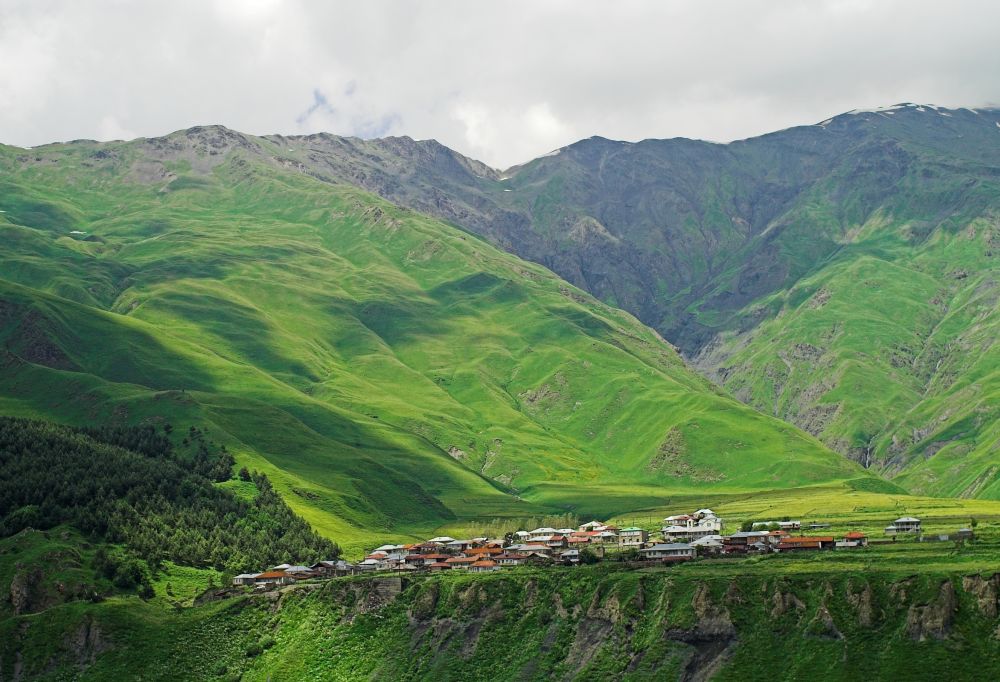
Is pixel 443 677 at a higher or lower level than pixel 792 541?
lower

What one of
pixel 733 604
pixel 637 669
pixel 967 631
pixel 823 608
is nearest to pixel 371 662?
pixel 637 669

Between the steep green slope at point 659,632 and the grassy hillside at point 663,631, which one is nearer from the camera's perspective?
the steep green slope at point 659,632

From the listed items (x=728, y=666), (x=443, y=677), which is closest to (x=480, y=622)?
(x=443, y=677)

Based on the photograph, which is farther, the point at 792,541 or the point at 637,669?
the point at 792,541

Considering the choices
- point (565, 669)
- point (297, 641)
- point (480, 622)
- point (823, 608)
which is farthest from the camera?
point (297, 641)

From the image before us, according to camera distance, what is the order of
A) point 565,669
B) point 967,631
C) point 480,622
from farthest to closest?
point 480,622, point 565,669, point 967,631

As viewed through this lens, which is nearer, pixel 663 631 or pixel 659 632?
pixel 663 631

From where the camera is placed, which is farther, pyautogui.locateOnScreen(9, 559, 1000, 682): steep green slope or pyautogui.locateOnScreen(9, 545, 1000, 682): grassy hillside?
pyautogui.locateOnScreen(9, 545, 1000, 682): grassy hillside

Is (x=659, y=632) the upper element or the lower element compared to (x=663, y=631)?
lower

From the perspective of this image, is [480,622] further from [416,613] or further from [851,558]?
[851,558]
